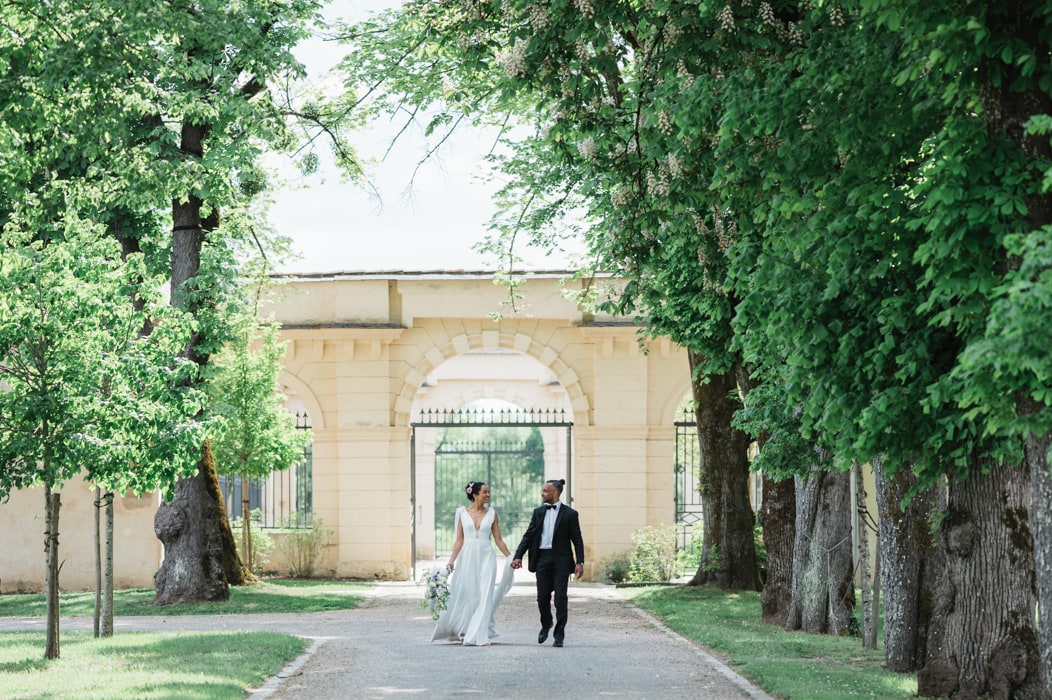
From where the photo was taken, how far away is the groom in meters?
13.5

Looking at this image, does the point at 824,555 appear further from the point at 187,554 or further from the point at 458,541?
A: the point at 187,554

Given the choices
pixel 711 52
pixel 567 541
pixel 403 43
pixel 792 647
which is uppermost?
pixel 403 43

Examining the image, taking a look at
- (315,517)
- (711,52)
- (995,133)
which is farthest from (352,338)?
(995,133)

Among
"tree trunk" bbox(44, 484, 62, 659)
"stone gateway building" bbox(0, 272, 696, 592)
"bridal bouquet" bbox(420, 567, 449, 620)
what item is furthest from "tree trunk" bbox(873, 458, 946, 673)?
"stone gateway building" bbox(0, 272, 696, 592)

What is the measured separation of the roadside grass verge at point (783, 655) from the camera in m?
10.2

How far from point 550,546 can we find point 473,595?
3.09ft

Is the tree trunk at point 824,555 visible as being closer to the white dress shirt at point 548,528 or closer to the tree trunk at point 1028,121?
the white dress shirt at point 548,528

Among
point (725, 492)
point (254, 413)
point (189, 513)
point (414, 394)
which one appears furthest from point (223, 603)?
point (414, 394)

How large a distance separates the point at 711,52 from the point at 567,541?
5.81 m

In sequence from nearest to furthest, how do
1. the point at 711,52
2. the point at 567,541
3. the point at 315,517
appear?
the point at 711,52
the point at 567,541
the point at 315,517

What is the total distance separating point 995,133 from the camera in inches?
295

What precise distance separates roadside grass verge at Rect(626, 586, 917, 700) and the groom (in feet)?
5.60

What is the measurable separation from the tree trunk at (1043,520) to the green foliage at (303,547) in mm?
20474

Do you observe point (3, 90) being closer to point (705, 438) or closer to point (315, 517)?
point (705, 438)
